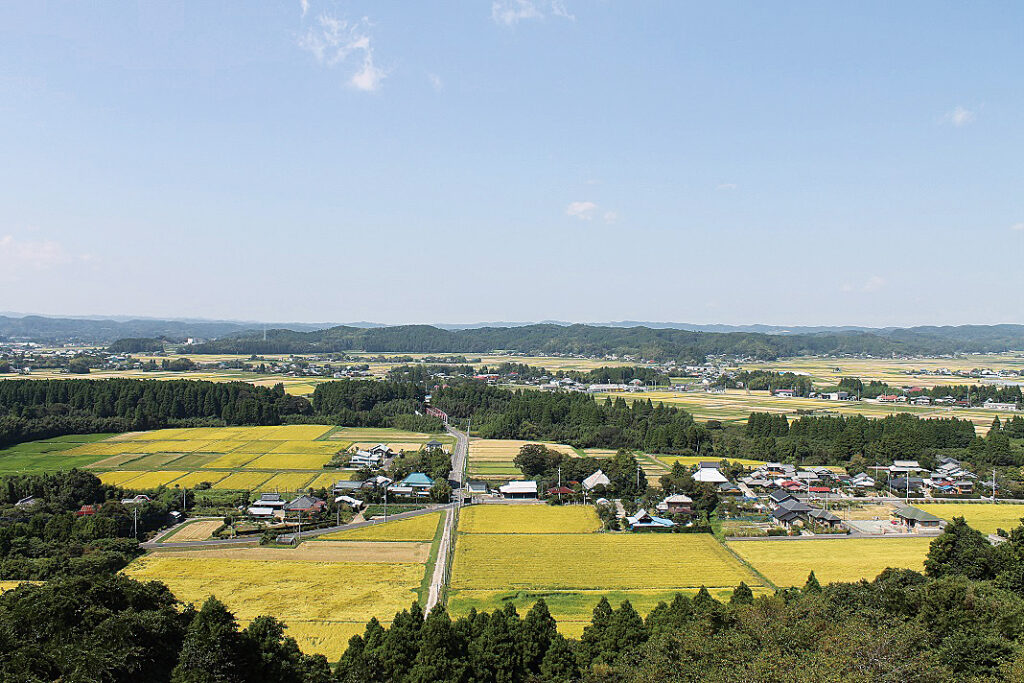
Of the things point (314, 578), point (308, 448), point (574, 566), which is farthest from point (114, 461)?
point (574, 566)

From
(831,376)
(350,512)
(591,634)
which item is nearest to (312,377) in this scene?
(350,512)

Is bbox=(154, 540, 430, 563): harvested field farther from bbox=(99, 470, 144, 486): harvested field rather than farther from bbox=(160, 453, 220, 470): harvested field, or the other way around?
bbox=(160, 453, 220, 470): harvested field

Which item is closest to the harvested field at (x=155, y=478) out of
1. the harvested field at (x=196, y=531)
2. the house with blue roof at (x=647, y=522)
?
the harvested field at (x=196, y=531)

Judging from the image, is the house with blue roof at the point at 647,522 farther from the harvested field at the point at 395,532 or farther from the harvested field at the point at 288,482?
the harvested field at the point at 288,482

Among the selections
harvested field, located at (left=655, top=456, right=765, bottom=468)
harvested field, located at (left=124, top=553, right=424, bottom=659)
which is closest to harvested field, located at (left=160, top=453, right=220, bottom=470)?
harvested field, located at (left=124, top=553, right=424, bottom=659)

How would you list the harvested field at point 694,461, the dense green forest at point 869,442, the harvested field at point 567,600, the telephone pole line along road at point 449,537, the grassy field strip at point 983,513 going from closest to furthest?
the harvested field at point 567,600, the telephone pole line along road at point 449,537, the grassy field strip at point 983,513, the dense green forest at point 869,442, the harvested field at point 694,461

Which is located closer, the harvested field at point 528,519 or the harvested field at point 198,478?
the harvested field at point 528,519

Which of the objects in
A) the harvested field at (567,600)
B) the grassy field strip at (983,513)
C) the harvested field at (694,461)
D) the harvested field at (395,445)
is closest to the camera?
the harvested field at (567,600)
